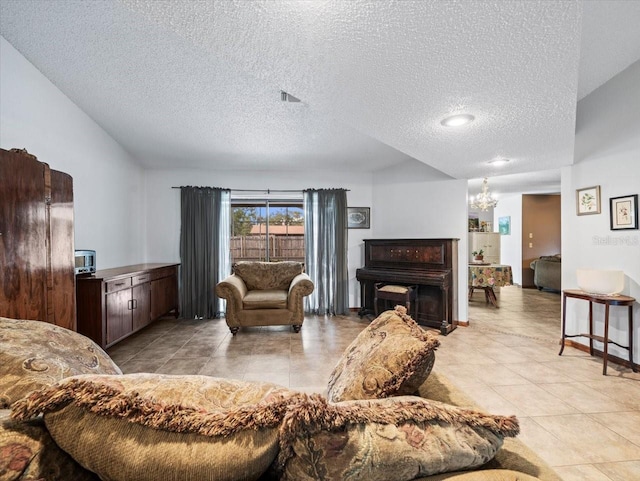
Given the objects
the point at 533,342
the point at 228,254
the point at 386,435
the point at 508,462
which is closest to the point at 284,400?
the point at 386,435

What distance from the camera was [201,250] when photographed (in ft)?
15.3

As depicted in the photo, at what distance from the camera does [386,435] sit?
1.95 feet

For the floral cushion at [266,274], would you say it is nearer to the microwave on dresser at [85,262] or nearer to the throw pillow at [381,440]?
the microwave on dresser at [85,262]

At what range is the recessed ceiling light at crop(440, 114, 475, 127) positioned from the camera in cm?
214

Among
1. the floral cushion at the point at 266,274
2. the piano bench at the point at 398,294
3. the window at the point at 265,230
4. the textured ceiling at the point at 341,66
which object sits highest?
the textured ceiling at the point at 341,66

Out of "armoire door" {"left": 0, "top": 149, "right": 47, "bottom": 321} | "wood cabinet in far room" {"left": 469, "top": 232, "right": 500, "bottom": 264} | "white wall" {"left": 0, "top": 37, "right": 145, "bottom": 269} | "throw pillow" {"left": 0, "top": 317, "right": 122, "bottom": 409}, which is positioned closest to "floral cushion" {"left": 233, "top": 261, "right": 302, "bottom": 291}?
"white wall" {"left": 0, "top": 37, "right": 145, "bottom": 269}

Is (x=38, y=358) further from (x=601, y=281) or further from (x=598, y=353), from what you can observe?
(x=598, y=353)

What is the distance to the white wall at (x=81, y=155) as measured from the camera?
2227 millimetres

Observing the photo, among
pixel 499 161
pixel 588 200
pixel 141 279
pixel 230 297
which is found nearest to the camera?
pixel 588 200

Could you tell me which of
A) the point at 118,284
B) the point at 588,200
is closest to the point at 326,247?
the point at 118,284

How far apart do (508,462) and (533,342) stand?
3423 mm

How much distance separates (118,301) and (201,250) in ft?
5.60

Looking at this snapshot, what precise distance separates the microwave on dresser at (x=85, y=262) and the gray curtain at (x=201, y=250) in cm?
178

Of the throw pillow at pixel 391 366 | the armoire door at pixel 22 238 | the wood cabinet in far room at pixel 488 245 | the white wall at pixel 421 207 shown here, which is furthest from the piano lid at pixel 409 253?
the armoire door at pixel 22 238
